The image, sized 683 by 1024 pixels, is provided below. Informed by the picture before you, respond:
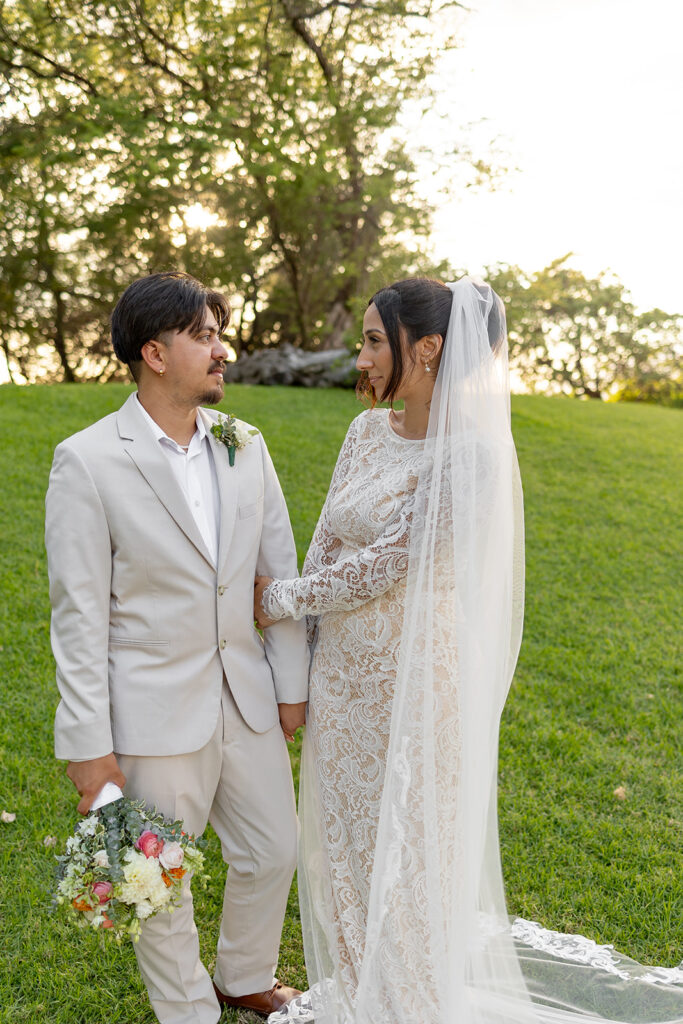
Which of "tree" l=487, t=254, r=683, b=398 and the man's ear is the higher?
"tree" l=487, t=254, r=683, b=398

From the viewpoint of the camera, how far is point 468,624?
2.54 meters

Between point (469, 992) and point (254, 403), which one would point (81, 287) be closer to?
point (254, 403)

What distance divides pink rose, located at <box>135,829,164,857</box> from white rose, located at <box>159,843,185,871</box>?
15 millimetres

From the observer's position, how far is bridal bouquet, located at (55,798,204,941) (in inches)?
85.6

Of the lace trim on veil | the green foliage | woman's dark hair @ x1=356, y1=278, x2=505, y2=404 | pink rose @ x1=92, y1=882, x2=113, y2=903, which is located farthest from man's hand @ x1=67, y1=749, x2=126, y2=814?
the green foliage

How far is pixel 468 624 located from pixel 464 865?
0.76m

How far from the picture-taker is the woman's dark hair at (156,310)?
2502mm

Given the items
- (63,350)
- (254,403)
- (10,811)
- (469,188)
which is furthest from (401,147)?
(10,811)

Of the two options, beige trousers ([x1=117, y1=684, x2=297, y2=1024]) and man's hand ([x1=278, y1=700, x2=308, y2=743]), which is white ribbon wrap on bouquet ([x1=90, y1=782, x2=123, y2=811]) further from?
man's hand ([x1=278, y1=700, x2=308, y2=743])

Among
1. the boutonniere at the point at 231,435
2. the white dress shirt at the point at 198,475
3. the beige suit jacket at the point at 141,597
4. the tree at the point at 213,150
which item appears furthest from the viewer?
the tree at the point at 213,150

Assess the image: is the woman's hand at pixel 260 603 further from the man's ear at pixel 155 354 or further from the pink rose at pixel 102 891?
the pink rose at pixel 102 891

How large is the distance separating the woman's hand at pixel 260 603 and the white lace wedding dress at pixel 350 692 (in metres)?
0.04

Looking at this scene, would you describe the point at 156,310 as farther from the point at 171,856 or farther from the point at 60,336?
the point at 60,336

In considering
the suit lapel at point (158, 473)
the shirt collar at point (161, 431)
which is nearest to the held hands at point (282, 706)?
the suit lapel at point (158, 473)
